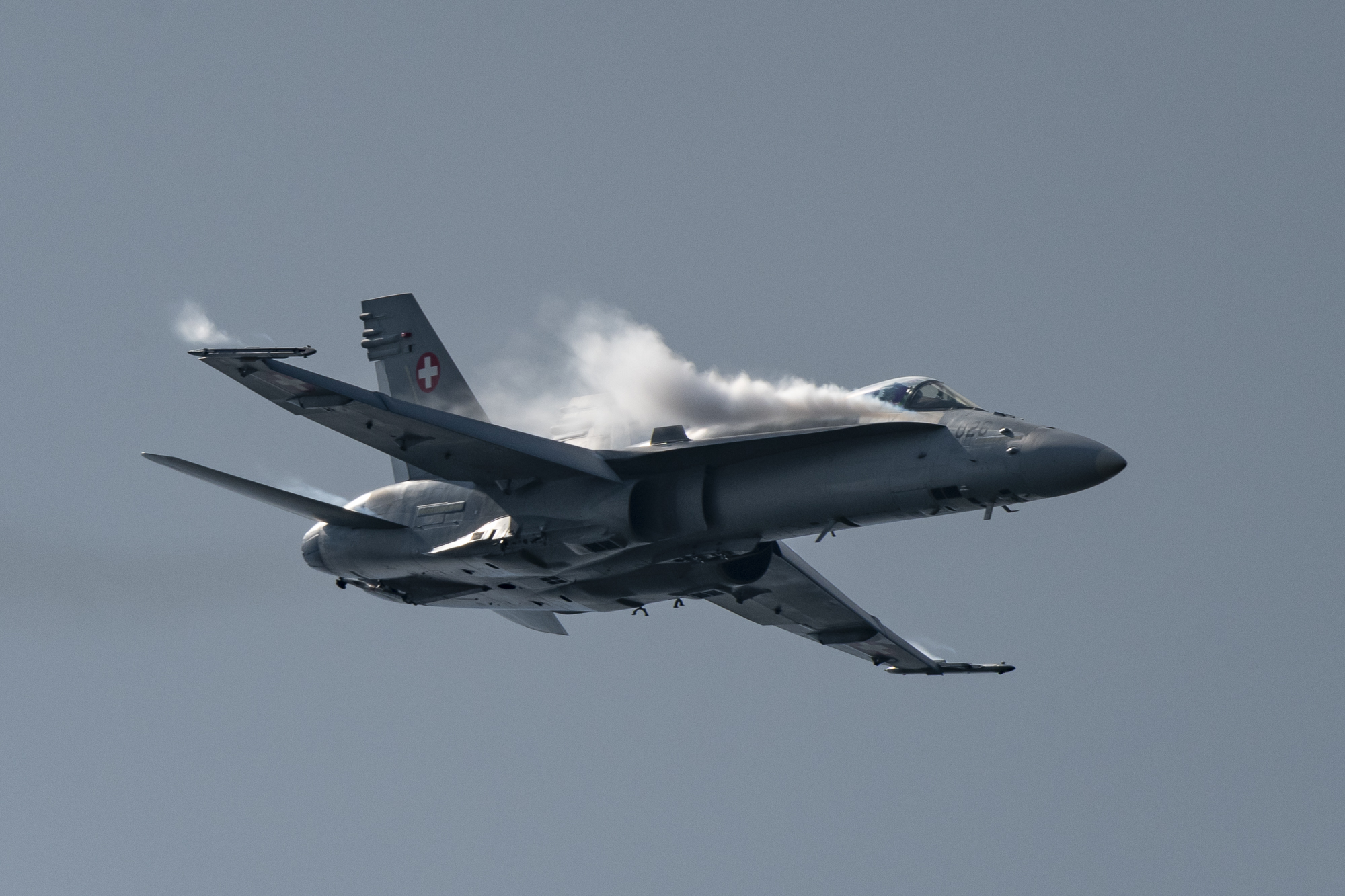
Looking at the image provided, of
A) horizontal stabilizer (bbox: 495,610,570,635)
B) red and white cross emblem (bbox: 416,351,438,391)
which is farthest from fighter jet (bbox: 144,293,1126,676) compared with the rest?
red and white cross emblem (bbox: 416,351,438,391)

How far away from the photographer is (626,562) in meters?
25.3

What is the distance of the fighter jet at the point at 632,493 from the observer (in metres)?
23.0

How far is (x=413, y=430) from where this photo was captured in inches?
993

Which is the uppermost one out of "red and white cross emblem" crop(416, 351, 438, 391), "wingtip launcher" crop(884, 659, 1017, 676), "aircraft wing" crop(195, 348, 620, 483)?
"red and white cross emblem" crop(416, 351, 438, 391)

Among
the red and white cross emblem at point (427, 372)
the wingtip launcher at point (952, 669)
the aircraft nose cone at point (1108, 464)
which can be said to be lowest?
the wingtip launcher at point (952, 669)

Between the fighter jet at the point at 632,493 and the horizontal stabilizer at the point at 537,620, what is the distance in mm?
1069

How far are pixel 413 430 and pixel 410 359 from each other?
5.71 m

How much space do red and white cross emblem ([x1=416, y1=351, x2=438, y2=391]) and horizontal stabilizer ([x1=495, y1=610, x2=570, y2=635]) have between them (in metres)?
4.25

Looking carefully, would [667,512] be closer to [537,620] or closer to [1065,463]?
→ [1065,463]

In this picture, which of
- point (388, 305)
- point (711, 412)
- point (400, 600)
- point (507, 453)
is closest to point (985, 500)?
point (711, 412)

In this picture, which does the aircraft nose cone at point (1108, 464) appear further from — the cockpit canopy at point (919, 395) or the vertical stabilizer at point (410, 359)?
the vertical stabilizer at point (410, 359)

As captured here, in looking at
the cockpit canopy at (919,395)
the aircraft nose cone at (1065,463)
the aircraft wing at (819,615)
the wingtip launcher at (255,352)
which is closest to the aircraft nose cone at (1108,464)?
the aircraft nose cone at (1065,463)

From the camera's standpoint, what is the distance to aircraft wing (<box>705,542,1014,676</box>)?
28.2 meters

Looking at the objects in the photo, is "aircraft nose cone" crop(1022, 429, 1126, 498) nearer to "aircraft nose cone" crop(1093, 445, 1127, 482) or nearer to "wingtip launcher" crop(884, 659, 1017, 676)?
"aircraft nose cone" crop(1093, 445, 1127, 482)
